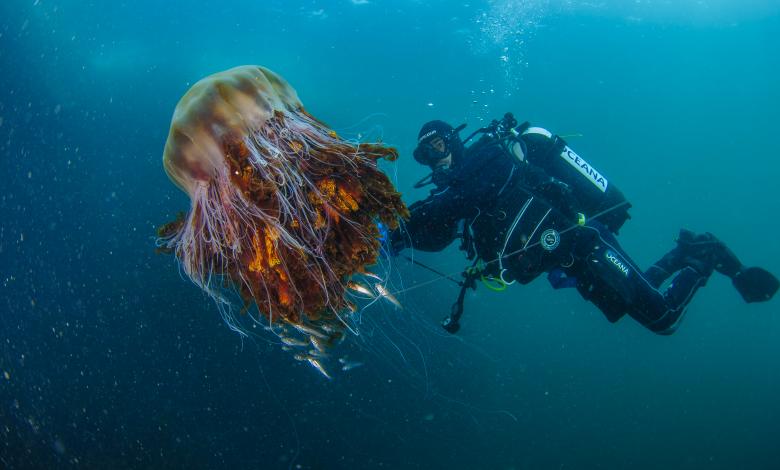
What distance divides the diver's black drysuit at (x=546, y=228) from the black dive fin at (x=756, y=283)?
0.34m

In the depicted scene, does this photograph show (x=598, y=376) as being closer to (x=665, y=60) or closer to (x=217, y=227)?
(x=217, y=227)

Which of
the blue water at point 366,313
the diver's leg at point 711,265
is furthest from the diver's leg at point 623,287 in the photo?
the blue water at point 366,313

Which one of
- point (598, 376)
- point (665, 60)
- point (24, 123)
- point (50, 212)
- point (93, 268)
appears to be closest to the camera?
Answer: point (93, 268)

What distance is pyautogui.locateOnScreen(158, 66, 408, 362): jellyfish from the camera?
2.50 metres

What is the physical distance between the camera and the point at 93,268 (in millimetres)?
12445

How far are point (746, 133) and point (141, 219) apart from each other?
64.7 m

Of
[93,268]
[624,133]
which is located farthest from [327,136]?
[624,133]

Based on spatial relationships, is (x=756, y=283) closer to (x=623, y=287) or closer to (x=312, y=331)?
(x=623, y=287)

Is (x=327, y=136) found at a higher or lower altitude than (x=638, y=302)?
lower

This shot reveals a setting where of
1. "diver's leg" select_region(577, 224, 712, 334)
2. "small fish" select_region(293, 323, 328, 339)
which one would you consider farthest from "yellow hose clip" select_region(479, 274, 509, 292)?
"small fish" select_region(293, 323, 328, 339)

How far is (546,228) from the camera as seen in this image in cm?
485

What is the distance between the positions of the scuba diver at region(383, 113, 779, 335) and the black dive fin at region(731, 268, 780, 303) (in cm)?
2

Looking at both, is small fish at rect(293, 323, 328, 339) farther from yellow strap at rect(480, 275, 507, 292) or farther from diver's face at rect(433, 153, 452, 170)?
diver's face at rect(433, 153, 452, 170)

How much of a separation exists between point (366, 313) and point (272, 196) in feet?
14.0
